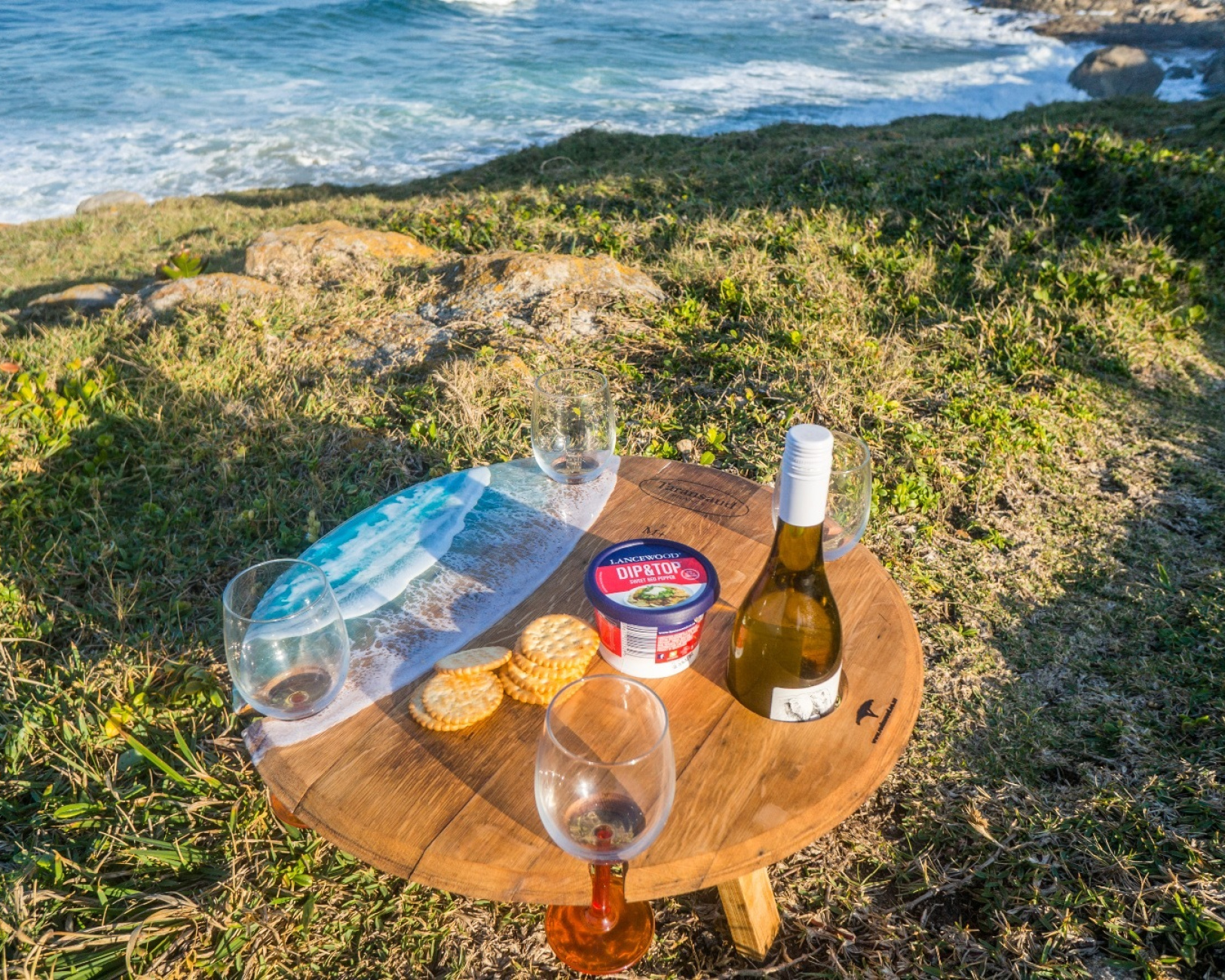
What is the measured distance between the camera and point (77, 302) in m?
6.64

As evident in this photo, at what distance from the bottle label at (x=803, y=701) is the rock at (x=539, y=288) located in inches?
125

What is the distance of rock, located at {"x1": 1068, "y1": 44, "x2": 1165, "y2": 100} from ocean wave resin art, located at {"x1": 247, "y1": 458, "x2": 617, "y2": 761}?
81.2ft

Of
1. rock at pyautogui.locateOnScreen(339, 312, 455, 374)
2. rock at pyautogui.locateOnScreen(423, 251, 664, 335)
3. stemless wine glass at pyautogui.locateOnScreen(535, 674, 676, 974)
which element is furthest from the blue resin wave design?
rock at pyautogui.locateOnScreen(423, 251, 664, 335)

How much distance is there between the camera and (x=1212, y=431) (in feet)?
12.8

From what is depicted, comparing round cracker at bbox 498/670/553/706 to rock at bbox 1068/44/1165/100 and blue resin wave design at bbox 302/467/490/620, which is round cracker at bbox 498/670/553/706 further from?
rock at bbox 1068/44/1165/100

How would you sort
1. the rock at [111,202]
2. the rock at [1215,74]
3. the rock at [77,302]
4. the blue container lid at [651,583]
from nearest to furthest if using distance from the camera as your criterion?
the blue container lid at [651,583]
the rock at [77,302]
the rock at [111,202]
the rock at [1215,74]

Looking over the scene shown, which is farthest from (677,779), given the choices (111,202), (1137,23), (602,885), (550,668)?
(1137,23)

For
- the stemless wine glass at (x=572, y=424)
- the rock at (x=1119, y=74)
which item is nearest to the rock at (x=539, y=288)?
the stemless wine glass at (x=572, y=424)

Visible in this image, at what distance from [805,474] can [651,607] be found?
1.50 feet

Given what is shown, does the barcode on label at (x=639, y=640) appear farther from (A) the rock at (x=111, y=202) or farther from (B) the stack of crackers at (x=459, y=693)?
(A) the rock at (x=111, y=202)

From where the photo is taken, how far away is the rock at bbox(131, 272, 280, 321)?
4844 millimetres

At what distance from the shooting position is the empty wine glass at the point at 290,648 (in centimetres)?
133

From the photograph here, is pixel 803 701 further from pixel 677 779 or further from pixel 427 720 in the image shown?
pixel 427 720

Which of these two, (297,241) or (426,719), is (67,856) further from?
(297,241)
